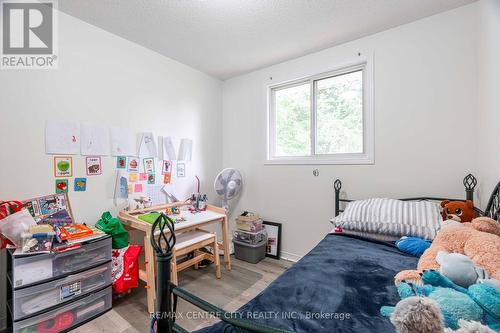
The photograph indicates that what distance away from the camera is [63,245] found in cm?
155

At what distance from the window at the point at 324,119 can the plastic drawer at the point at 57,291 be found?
2165 millimetres

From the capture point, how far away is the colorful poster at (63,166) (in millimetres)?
1865

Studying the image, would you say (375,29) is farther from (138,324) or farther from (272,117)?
(138,324)

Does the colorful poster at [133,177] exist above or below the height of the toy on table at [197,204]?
above

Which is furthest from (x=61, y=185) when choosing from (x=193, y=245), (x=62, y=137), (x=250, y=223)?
(x=250, y=223)

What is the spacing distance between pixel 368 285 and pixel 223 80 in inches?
127

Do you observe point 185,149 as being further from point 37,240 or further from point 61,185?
point 37,240

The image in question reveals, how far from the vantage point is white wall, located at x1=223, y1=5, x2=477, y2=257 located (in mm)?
1864

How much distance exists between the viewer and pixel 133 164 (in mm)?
2361

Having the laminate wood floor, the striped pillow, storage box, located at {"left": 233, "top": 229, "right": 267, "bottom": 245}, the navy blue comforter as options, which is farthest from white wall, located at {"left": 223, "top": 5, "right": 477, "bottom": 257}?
the navy blue comforter

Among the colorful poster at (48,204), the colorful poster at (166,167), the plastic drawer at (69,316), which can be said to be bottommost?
the plastic drawer at (69,316)

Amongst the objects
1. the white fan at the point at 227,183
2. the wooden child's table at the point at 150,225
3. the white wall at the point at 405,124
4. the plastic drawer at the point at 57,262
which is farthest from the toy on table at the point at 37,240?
the white wall at the point at 405,124

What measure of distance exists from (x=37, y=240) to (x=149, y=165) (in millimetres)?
1173

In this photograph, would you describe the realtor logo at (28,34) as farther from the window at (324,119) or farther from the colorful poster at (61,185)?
the window at (324,119)
